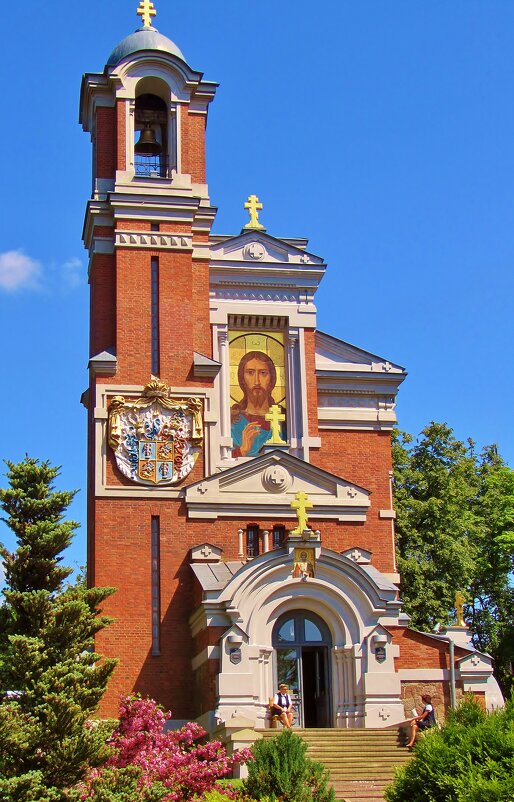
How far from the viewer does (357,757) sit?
26.1 meters

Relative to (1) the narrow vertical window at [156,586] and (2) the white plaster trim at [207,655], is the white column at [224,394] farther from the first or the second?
(2) the white plaster trim at [207,655]

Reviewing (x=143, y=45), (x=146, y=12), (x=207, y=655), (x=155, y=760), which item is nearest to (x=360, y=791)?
(x=155, y=760)

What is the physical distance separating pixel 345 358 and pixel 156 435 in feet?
21.9

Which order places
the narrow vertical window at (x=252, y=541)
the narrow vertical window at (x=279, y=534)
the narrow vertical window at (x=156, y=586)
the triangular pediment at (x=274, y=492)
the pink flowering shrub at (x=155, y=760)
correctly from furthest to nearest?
the narrow vertical window at (x=279, y=534) < the narrow vertical window at (x=252, y=541) < the triangular pediment at (x=274, y=492) < the narrow vertical window at (x=156, y=586) < the pink flowering shrub at (x=155, y=760)

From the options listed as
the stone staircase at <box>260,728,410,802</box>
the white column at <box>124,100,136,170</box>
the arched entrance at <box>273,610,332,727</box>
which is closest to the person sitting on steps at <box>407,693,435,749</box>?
the stone staircase at <box>260,728,410,802</box>

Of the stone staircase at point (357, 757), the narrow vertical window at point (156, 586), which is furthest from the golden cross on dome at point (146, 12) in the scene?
the stone staircase at point (357, 757)

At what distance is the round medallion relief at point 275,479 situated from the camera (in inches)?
1255

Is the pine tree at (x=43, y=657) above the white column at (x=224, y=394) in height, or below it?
below

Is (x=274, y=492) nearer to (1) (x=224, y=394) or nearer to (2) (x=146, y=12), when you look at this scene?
→ (1) (x=224, y=394)

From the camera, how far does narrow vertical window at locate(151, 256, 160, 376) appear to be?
3259 centimetres

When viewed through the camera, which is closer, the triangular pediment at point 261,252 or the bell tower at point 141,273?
the bell tower at point 141,273

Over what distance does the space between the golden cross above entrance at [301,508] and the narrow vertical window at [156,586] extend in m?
3.49

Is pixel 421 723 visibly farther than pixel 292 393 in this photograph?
No

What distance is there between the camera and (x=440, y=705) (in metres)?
29.8
